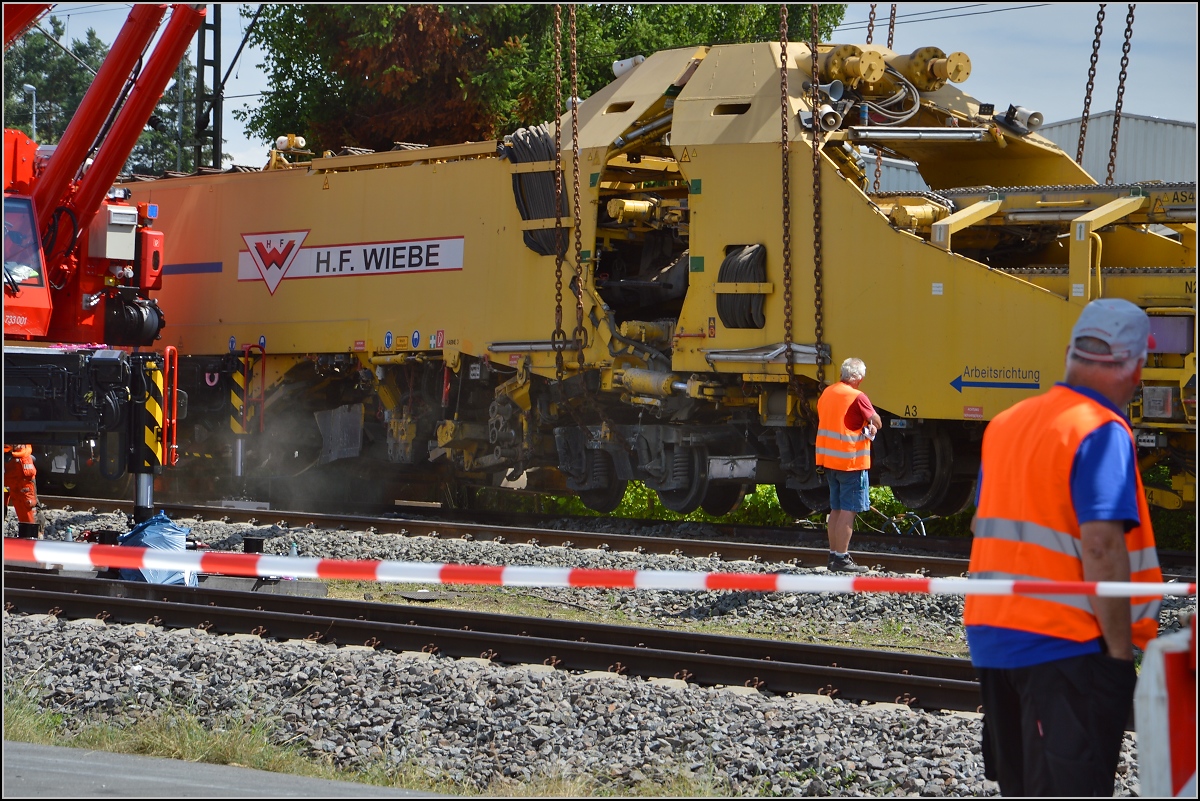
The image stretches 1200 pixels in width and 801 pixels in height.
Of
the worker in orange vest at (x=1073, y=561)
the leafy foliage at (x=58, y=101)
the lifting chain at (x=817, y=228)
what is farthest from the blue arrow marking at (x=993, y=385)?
the leafy foliage at (x=58, y=101)

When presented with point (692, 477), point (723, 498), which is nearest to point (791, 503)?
point (723, 498)

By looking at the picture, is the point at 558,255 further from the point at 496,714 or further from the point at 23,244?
the point at 496,714

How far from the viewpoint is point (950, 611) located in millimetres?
8992

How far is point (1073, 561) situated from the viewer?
12.4 ft

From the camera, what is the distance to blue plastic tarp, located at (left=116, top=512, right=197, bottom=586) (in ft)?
31.4

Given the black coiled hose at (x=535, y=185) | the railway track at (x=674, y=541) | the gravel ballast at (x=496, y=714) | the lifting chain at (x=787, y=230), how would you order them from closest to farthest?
the gravel ballast at (x=496, y=714)
the railway track at (x=674, y=541)
the lifting chain at (x=787, y=230)
the black coiled hose at (x=535, y=185)

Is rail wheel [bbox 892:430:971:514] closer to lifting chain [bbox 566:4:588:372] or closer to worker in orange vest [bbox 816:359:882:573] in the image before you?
worker in orange vest [bbox 816:359:882:573]

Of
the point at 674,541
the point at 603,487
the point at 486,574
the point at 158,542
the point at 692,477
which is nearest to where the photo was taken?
the point at 486,574

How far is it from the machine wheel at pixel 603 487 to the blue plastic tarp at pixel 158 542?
523 centimetres

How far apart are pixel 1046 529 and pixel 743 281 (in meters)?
8.45

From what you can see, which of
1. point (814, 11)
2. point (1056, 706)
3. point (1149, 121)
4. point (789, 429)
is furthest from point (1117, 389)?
point (1149, 121)

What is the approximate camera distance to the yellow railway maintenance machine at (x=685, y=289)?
440 inches

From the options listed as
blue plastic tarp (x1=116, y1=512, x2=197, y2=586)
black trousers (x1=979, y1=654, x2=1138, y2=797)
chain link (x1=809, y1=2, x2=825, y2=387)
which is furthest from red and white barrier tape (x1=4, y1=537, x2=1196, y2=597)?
chain link (x1=809, y1=2, x2=825, y2=387)

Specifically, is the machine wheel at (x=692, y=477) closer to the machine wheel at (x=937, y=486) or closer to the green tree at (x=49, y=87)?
the machine wheel at (x=937, y=486)
